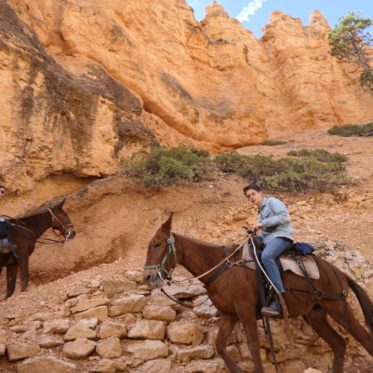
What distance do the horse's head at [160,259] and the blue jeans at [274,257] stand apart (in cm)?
149

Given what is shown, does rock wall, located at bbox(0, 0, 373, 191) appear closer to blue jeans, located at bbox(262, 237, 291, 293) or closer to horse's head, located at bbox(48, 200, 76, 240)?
horse's head, located at bbox(48, 200, 76, 240)

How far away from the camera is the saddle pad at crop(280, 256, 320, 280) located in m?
6.03

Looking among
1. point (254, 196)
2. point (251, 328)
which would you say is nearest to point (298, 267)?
point (251, 328)

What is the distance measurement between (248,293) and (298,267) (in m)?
0.97

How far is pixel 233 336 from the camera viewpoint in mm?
6469

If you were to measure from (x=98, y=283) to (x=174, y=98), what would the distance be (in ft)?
49.6

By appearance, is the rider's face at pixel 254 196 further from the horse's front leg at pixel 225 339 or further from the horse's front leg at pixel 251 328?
the horse's front leg at pixel 225 339

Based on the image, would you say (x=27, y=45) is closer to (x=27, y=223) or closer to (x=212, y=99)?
(x=27, y=223)

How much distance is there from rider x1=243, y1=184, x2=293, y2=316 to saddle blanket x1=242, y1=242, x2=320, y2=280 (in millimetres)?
178

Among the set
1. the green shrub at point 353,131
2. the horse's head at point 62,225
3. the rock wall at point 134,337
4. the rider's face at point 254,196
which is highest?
the green shrub at point 353,131

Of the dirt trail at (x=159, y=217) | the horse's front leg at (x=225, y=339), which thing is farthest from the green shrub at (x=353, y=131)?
the horse's front leg at (x=225, y=339)

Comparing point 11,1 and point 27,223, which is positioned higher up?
point 11,1

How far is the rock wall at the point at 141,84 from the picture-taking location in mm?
11547

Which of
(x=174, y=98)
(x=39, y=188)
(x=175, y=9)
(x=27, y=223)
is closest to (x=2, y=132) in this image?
(x=39, y=188)
